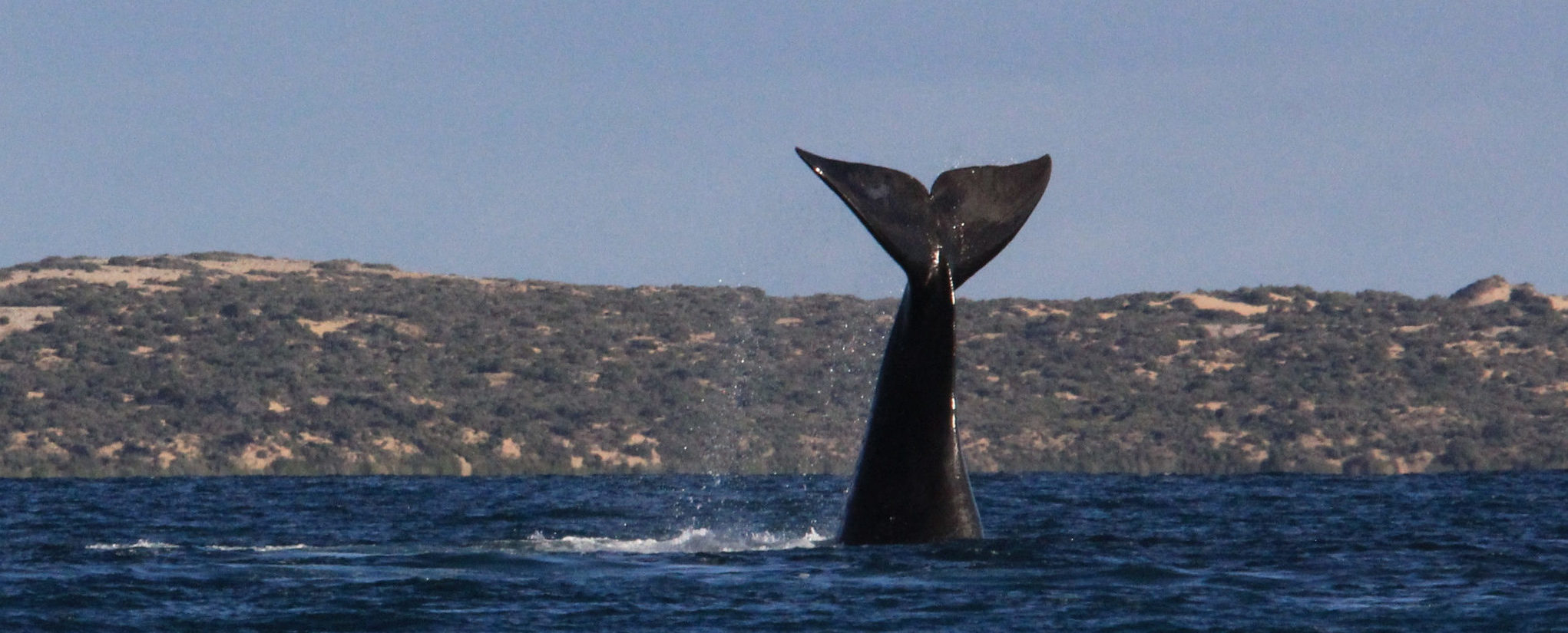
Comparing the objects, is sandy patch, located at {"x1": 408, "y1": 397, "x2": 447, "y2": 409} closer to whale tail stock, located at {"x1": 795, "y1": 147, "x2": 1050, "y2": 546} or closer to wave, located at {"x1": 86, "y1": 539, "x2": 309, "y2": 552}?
wave, located at {"x1": 86, "y1": 539, "x2": 309, "y2": 552}

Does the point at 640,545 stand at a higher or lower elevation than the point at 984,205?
lower

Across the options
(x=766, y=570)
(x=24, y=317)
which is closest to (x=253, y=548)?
(x=766, y=570)

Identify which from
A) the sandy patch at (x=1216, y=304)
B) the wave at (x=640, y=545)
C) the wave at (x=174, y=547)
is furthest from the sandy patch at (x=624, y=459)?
the wave at (x=174, y=547)

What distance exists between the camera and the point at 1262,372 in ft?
267

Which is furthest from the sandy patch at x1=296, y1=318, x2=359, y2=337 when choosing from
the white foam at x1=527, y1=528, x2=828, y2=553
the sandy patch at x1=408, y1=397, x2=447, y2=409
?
the white foam at x1=527, y1=528, x2=828, y2=553

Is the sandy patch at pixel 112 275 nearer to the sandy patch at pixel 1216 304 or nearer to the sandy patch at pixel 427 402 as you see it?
the sandy patch at pixel 427 402

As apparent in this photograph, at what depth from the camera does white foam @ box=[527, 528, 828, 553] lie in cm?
2202

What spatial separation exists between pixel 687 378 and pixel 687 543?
53371 mm

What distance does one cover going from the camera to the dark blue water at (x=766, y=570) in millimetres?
16047

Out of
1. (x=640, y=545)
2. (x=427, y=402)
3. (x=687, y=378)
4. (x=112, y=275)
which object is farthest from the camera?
(x=112, y=275)

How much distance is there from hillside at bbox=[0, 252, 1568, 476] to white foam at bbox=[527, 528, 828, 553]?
35782 mm

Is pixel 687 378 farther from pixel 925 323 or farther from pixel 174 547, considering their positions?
pixel 925 323

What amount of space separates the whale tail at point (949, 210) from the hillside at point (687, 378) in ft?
136

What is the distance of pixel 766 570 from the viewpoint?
19.2 meters
